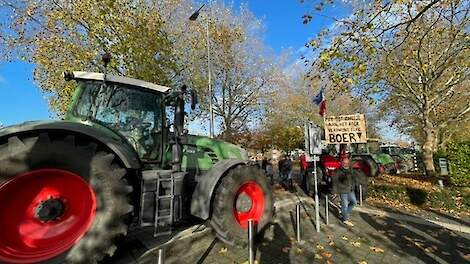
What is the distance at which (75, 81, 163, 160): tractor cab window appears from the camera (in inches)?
→ 192

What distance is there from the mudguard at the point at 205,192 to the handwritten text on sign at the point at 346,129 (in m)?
4.41

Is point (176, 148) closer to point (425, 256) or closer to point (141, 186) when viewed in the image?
point (141, 186)

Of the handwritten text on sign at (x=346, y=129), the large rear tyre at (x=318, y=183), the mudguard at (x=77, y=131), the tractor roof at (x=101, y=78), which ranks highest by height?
the tractor roof at (x=101, y=78)

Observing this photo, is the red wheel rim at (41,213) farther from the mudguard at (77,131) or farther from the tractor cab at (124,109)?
the tractor cab at (124,109)

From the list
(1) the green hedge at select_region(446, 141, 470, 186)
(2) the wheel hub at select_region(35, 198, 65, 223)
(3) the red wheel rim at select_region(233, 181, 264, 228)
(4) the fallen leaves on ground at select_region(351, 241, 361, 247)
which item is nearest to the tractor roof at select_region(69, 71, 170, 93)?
(2) the wheel hub at select_region(35, 198, 65, 223)

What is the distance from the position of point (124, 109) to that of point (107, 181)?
5.28 feet

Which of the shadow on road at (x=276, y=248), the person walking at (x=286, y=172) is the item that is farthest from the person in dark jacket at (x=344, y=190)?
the person walking at (x=286, y=172)

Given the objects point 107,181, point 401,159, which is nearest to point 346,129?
point 107,181

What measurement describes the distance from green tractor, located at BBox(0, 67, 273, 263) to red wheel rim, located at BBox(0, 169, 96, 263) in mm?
11

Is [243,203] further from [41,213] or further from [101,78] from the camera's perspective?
[101,78]

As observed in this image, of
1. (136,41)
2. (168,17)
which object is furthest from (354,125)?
(168,17)

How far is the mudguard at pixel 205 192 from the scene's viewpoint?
479 centimetres

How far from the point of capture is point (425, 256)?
16.5 feet

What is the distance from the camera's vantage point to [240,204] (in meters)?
5.40
